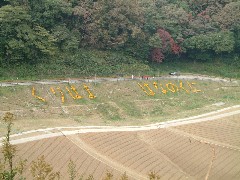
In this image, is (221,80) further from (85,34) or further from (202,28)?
(85,34)

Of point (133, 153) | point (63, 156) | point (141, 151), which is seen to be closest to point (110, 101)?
point (141, 151)

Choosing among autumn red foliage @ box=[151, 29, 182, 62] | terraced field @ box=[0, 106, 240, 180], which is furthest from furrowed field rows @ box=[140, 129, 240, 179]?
autumn red foliage @ box=[151, 29, 182, 62]

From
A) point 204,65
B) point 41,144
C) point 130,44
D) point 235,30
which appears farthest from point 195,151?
point 235,30

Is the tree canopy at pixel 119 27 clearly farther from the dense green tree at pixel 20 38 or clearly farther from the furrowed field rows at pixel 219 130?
the furrowed field rows at pixel 219 130

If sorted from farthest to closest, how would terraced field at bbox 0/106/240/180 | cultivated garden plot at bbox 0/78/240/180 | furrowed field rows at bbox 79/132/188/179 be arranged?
1. cultivated garden plot at bbox 0/78/240/180
2. furrowed field rows at bbox 79/132/188/179
3. terraced field at bbox 0/106/240/180

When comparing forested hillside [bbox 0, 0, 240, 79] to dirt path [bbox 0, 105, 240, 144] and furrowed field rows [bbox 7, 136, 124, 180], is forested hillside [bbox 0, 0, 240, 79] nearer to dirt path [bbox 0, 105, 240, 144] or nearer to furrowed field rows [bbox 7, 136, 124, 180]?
dirt path [bbox 0, 105, 240, 144]

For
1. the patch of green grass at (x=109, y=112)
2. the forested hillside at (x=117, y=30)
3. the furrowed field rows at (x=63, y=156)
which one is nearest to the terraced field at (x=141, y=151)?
the furrowed field rows at (x=63, y=156)
